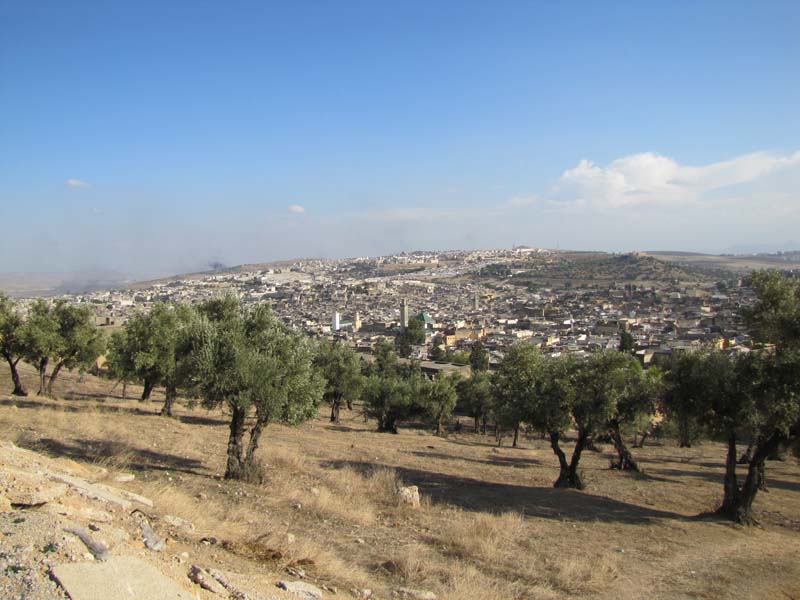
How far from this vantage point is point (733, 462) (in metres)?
14.3

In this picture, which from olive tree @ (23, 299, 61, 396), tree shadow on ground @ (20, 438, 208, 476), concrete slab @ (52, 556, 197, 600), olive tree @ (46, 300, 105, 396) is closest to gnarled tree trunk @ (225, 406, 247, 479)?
tree shadow on ground @ (20, 438, 208, 476)

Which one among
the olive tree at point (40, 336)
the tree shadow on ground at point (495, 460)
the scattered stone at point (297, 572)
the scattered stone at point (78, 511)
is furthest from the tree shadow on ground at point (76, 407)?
the scattered stone at point (297, 572)

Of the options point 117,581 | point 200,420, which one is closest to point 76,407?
point 200,420

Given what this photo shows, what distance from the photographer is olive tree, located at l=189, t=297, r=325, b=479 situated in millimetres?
13391

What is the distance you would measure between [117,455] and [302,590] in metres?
9.23

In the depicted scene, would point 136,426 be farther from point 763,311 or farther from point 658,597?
point 763,311

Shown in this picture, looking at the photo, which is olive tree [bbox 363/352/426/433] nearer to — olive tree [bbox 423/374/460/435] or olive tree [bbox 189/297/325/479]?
olive tree [bbox 423/374/460/435]

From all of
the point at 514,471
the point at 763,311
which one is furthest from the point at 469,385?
the point at 763,311

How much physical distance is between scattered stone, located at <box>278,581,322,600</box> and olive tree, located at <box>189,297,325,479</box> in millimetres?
6896

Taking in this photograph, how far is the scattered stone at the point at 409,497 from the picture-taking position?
13.3 meters

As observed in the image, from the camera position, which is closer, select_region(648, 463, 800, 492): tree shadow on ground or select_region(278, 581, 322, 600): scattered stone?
select_region(278, 581, 322, 600): scattered stone

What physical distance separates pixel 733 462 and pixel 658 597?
722 cm

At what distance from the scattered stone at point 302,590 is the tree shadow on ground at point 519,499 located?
322 inches

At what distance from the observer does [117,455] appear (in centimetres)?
1368
